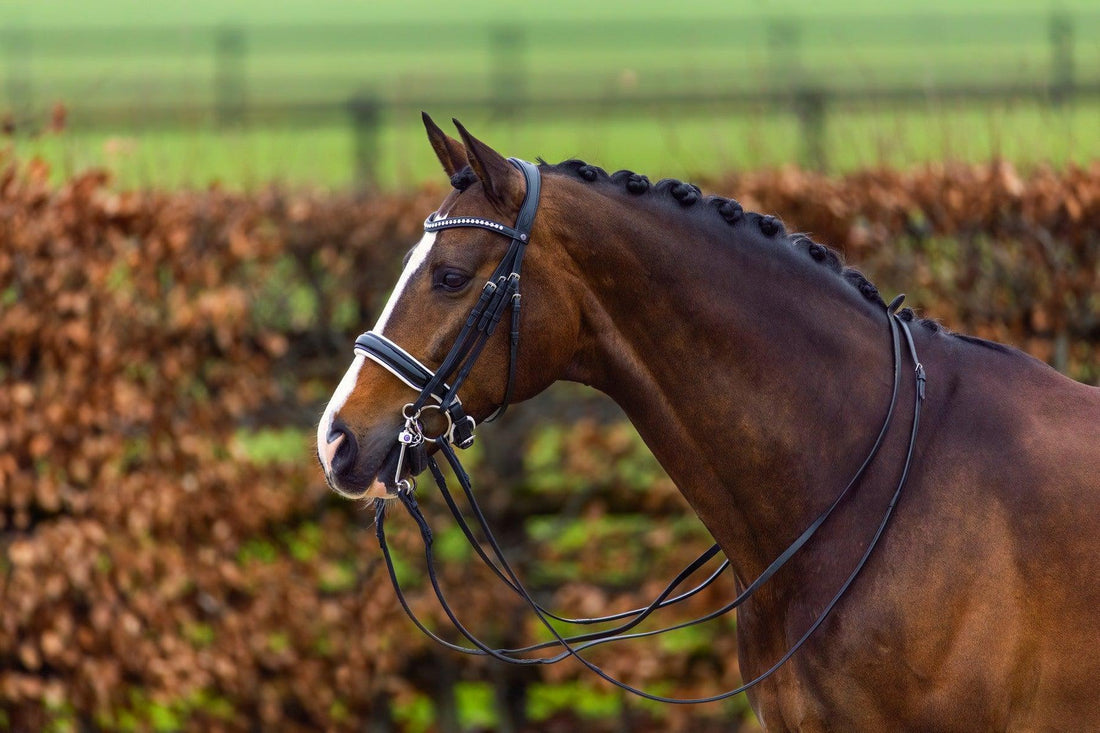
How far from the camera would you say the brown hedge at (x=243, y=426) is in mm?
5316

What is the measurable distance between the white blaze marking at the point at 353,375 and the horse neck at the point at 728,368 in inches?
13.8

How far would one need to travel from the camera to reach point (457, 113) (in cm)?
988

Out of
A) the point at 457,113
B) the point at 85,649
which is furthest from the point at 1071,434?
the point at 457,113

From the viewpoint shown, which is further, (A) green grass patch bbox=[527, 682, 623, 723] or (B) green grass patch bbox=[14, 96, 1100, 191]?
(A) green grass patch bbox=[527, 682, 623, 723]

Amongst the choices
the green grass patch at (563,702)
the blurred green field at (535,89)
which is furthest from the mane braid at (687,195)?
the green grass patch at (563,702)

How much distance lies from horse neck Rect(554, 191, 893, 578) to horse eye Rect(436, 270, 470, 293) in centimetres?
27

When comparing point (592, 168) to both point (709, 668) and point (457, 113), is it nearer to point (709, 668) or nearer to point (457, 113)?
point (709, 668)

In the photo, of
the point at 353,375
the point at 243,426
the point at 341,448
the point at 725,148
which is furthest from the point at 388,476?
the point at 725,148

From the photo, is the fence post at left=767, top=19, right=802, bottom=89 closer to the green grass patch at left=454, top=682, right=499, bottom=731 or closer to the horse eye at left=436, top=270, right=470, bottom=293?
the green grass patch at left=454, top=682, right=499, bottom=731

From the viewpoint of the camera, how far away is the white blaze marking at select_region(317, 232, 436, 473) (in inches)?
108

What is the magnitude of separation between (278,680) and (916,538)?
150 inches

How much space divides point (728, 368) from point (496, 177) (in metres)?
0.74

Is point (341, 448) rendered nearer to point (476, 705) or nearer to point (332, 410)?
point (332, 410)

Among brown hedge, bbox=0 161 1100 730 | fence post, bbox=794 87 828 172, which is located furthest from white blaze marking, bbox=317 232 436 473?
fence post, bbox=794 87 828 172
